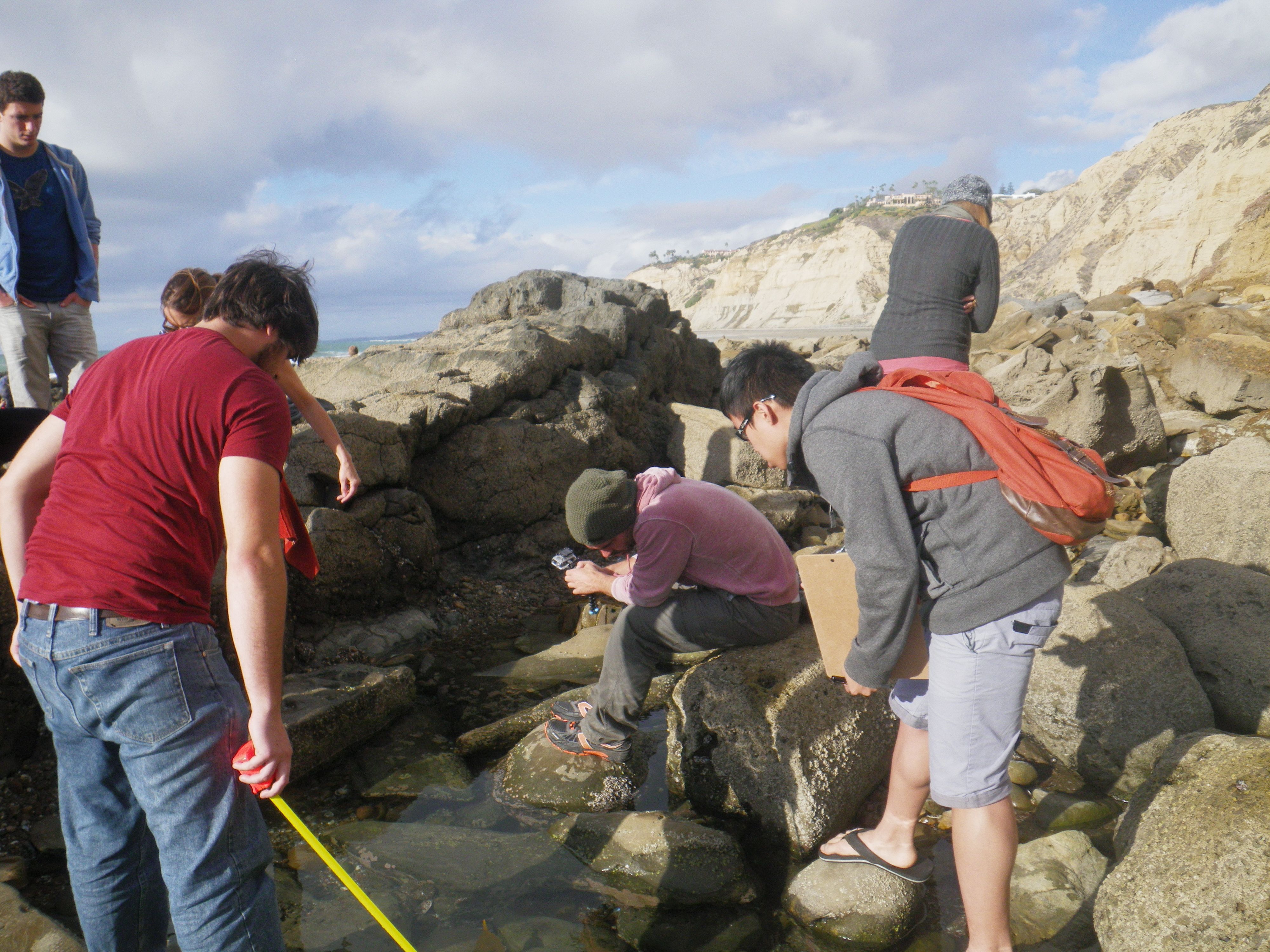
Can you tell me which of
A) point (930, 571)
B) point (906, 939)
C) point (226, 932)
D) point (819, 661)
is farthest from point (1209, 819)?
point (226, 932)

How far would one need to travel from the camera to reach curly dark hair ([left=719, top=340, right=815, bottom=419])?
2.58m

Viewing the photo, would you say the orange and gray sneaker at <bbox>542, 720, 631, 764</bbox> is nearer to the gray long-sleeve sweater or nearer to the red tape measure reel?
the red tape measure reel

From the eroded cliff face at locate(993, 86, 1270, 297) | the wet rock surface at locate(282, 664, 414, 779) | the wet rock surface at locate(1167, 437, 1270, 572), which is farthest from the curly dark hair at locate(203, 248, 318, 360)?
the eroded cliff face at locate(993, 86, 1270, 297)

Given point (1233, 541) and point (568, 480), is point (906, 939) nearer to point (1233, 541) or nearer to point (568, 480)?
point (1233, 541)

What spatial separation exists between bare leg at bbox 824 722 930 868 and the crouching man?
0.98 meters

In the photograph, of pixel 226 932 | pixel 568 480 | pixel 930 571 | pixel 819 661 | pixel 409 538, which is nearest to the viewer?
pixel 226 932

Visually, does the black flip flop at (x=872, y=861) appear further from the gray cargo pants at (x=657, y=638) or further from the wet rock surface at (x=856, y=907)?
the gray cargo pants at (x=657, y=638)

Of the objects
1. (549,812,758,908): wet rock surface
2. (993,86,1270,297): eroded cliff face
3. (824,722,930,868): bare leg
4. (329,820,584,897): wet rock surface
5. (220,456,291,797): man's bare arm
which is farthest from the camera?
(993,86,1270,297): eroded cliff face

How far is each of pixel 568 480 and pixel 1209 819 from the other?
5.56 m

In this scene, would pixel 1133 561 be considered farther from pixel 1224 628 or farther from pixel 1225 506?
pixel 1224 628

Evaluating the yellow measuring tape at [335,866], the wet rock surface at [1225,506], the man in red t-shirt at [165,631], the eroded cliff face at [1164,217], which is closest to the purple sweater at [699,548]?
the yellow measuring tape at [335,866]

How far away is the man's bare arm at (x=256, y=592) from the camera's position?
185 centimetres

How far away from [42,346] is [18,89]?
1.47m

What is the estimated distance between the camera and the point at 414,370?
26.1ft
